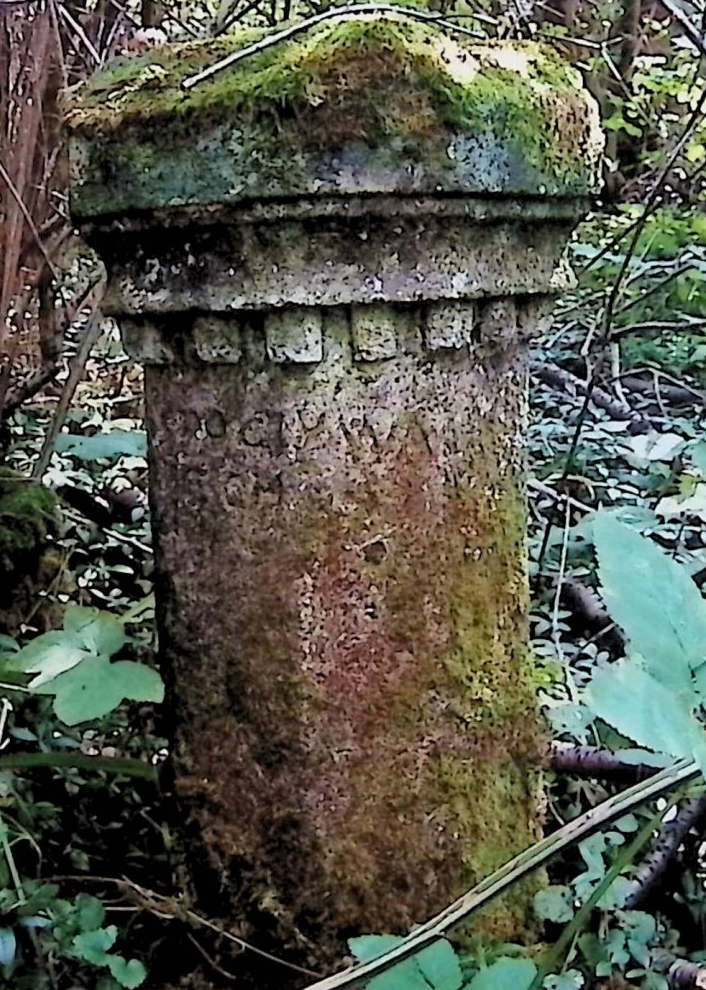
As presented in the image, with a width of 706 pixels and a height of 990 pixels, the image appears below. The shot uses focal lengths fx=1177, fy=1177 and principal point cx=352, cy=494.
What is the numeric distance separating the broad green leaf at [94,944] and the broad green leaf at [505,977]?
0.65 metres

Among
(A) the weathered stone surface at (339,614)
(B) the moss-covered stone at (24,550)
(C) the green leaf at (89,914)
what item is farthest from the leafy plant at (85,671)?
(B) the moss-covered stone at (24,550)

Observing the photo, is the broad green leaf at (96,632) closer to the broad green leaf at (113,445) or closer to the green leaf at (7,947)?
the green leaf at (7,947)

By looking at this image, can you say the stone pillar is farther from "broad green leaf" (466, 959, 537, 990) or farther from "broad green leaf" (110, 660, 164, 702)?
"broad green leaf" (466, 959, 537, 990)

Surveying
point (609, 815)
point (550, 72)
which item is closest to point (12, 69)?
point (550, 72)

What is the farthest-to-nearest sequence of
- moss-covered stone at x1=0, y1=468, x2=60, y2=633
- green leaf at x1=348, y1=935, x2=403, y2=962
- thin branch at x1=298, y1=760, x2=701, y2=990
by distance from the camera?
moss-covered stone at x1=0, y1=468, x2=60, y2=633 < green leaf at x1=348, y1=935, x2=403, y2=962 < thin branch at x1=298, y1=760, x2=701, y2=990

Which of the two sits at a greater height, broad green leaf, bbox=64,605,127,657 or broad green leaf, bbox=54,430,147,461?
broad green leaf, bbox=54,430,147,461

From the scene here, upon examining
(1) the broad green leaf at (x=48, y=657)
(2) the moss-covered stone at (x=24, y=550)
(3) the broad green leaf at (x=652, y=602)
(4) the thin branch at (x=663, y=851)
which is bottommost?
(4) the thin branch at (x=663, y=851)

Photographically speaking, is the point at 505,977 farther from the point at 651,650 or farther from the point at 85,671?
the point at 85,671

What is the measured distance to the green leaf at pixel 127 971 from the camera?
4.35 ft

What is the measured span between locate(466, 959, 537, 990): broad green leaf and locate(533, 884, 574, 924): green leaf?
643 mm

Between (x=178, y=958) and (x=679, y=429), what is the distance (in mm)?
2145

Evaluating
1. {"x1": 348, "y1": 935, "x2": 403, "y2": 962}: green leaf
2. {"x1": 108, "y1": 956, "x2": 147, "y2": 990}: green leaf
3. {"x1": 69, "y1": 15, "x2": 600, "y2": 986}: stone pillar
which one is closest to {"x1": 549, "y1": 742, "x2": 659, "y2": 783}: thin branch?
{"x1": 69, "y1": 15, "x2": 600, "y2": 986}: stone pillar

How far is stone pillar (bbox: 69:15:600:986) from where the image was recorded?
1240 millimetres

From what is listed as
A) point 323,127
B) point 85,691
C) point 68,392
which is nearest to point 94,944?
point 85,691
